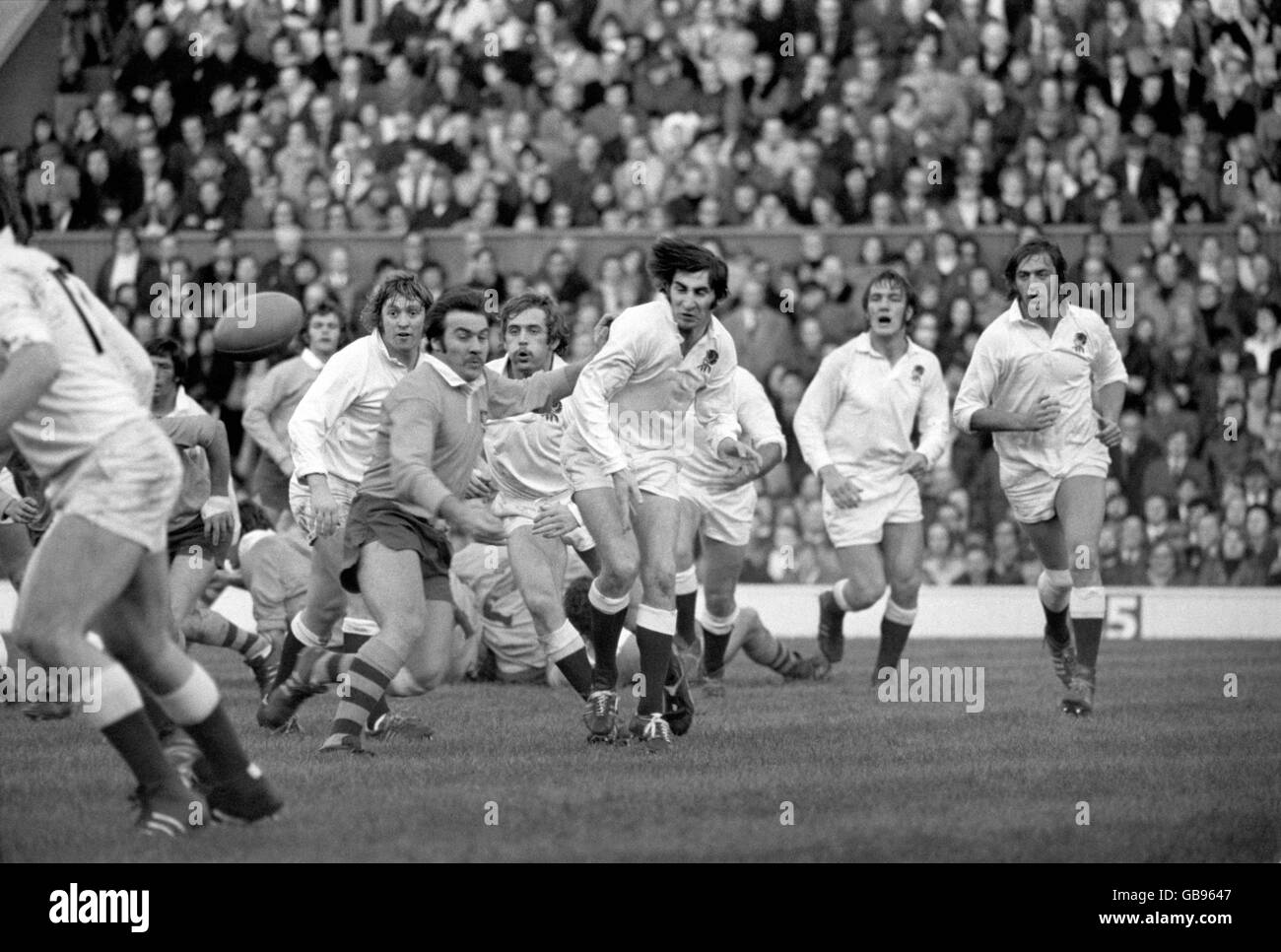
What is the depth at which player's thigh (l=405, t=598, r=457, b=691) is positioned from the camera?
9062mm

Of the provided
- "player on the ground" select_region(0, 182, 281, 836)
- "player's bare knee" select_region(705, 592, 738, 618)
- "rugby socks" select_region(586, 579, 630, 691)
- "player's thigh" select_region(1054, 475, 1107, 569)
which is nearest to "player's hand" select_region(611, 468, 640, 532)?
"rugby socks" select_region(586, 579, 630, 691)

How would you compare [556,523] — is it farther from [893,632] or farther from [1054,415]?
[893,632]

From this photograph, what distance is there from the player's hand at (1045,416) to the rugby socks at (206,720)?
17.6ft

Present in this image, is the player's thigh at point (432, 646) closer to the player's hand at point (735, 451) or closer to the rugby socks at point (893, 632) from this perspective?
the player's hand at point (735, 451)

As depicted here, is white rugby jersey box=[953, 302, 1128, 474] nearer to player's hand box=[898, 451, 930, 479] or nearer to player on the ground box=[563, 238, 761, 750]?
player's hand box=[898, 451, 930, 479]

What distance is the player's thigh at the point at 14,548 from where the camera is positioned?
1112 centimetres

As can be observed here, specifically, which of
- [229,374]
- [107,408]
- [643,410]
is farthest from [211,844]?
[229,374]

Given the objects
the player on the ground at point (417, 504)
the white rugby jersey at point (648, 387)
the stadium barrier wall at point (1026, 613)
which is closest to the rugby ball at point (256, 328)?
the player on the ground at point (417, 504)

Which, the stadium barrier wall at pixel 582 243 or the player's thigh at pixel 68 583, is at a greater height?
the stadium barrier wall at pixel 582 243

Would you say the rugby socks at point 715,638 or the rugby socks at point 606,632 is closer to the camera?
the rugby socks at point 606,632

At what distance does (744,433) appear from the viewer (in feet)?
41.6

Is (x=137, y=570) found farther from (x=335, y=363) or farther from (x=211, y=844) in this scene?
(x=335, y=363)

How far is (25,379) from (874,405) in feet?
22.5
